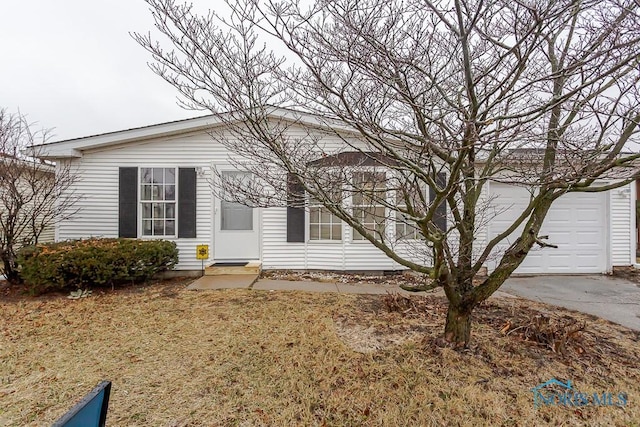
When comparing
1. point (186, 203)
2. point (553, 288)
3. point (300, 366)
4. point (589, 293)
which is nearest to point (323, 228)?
point (186, 203)

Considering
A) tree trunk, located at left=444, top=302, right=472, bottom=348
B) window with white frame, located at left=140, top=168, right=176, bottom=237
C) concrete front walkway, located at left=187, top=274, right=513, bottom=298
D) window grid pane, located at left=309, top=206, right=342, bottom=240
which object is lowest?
concrete front walkway, located at left=187, top=274, right=513, bottom=298

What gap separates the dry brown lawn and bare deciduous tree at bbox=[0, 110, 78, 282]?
2.16 m

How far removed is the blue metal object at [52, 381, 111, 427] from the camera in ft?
2.90

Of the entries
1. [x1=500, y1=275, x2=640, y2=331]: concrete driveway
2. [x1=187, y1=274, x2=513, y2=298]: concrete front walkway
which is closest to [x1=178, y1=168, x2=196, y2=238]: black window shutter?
[x1=187, y1=274, x2=513, y2=298]: concrete front walkway

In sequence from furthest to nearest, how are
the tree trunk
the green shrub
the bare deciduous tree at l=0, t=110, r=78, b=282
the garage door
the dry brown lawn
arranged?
the garage door
the bare deciduous tree at l=0, t=110, r=78, b=282
the green shrub
the tree trunk
the dry brown lawn

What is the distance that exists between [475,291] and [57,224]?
823cm

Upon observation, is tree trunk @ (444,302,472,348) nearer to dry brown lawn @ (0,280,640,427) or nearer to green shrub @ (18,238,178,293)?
dry brown lawn @ (0,280,640,427)

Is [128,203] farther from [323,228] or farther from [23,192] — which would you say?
[323,228]

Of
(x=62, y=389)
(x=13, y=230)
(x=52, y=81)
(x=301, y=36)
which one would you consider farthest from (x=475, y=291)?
(x=52, y=81)

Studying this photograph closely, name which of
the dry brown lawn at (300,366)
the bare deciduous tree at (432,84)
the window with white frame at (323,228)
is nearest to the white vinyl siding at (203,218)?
the window with white frame at (323,228)

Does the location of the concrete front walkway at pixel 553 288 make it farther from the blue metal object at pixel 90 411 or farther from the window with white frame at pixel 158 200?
the blue metal object at pixel 90 411

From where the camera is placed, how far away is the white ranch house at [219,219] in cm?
684

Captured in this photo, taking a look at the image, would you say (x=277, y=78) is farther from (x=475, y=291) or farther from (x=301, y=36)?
(x=475, y=291)

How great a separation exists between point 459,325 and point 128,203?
6.79 metres
